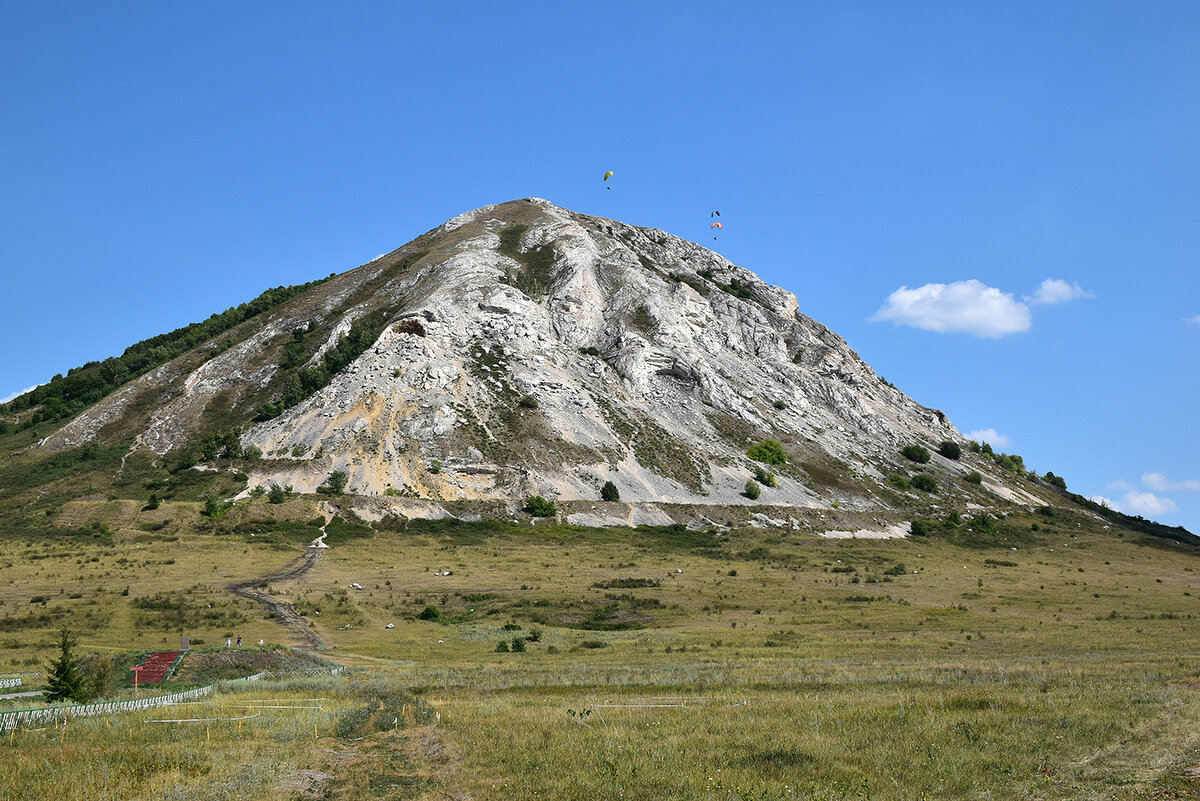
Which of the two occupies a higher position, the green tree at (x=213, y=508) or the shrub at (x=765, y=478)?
the shrub at (x=765, y=478)

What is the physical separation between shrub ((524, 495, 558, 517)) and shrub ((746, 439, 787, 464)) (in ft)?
116

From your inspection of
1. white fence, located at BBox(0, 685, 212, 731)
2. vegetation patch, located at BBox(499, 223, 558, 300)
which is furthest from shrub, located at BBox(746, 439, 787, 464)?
white fence, located at BBox(0, 685, 212, 731)

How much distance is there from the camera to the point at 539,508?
8644cm

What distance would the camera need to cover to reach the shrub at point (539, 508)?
3401 inches

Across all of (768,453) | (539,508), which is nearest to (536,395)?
(539,508)

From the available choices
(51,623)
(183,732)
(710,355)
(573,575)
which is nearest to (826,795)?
(183,732)

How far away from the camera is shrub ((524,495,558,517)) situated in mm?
86375

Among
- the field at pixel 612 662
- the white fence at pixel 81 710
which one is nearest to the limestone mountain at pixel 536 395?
the field at pixel 612 662

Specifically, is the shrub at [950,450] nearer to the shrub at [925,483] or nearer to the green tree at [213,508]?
the shrub at [925,483]

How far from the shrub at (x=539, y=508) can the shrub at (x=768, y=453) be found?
35.3m

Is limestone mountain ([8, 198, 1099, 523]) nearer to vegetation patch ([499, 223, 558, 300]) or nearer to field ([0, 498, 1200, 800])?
vegetation patch ([499, 223, 558, 300])

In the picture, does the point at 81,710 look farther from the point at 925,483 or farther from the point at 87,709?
the point at 925,483

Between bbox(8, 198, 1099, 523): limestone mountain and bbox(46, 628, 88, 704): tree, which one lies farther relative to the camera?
bbox(8, 198, 1099, 523): limestone mountain

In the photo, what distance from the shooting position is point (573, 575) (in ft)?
209
